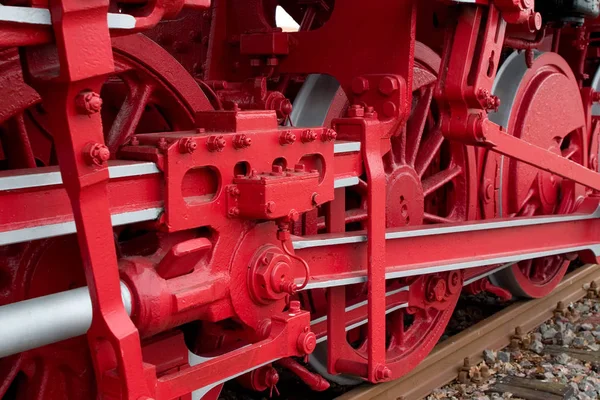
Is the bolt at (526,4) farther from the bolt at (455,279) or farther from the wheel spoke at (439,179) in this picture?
the bolt at (455,279)

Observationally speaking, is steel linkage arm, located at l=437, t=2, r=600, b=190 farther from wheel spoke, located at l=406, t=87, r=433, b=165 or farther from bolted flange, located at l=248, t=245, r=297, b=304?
bolted flange, located at l=248, t=245, r=297, b=304

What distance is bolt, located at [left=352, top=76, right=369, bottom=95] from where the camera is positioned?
9.90 feet

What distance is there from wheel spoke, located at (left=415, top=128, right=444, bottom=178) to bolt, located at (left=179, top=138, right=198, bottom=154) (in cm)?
188

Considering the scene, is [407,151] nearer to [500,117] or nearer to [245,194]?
[500,117]

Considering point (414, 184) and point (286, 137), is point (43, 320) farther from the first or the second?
point (414, 184)

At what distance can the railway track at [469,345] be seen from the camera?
350 centimetres

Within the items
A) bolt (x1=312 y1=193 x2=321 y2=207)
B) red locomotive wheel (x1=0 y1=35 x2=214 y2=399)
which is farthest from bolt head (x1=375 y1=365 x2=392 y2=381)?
bolt (x1=312 y1=193 x2=321 y2=207)

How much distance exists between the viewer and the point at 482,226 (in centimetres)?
347

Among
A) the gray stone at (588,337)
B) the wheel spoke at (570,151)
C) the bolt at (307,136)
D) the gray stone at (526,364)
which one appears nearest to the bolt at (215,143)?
the bolt at (307,136)

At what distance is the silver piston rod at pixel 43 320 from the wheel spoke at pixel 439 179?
2.15 meters

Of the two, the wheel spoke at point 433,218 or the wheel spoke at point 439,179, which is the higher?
the wheel spoke at point 439,179

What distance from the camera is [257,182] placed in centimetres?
220

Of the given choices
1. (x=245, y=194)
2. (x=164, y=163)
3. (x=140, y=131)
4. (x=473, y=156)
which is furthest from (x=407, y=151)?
(x=164, y=163)

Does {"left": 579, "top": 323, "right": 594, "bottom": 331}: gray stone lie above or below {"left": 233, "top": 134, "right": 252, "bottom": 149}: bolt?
below
